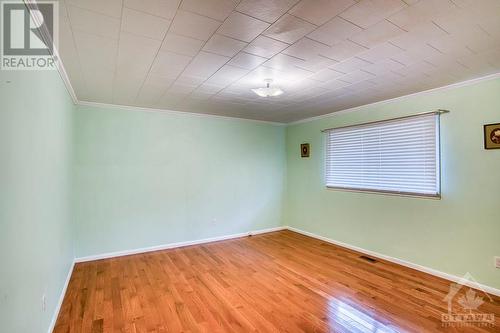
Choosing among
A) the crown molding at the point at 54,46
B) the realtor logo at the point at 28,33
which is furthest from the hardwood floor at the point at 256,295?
the crown molding at the point at 54,46

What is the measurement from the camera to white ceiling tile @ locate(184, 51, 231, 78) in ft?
7.39

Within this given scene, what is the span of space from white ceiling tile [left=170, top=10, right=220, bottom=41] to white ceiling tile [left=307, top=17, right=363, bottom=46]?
73 centimetres

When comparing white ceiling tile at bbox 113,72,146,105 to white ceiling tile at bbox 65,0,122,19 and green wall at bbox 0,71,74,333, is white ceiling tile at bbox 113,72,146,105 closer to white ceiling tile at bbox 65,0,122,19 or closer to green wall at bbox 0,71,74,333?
green wall at bbox 0,71,74,333

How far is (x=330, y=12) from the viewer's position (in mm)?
1622

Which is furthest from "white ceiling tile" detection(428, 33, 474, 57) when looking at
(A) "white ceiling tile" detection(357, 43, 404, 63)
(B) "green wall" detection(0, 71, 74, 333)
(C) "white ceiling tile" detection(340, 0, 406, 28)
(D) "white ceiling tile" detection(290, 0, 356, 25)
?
(B) "green wall" detection(0, 71, 74, 333)

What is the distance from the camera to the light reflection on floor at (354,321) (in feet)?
7.12

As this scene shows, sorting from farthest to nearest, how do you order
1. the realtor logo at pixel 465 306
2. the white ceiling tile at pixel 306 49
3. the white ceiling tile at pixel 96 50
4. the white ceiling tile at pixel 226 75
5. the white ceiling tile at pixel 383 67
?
the white ceiling tile at pixel 226 75, the white ceiling tile at pixel 383 67, the realtor logo at pixel 465 306, the white ceiling tile at pixel 306 49, the white ceiling tile at pixel 96 50

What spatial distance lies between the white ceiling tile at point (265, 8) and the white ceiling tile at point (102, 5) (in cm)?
73

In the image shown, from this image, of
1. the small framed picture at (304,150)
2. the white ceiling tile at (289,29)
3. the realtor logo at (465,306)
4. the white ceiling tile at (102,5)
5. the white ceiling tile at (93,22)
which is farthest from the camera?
the small framed picture at (304,150)

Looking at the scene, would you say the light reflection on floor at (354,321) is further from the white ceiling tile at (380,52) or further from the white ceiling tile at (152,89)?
the white ceiling tile at (152,89)

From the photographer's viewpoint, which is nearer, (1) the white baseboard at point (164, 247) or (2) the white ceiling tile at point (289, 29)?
(2) the white ceiling tile at point (289, 29)

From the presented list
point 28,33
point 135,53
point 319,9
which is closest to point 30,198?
point 28,33

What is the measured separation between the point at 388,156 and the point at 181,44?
3.18 meters

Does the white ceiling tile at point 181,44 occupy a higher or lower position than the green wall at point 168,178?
higher
